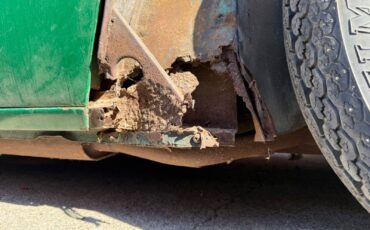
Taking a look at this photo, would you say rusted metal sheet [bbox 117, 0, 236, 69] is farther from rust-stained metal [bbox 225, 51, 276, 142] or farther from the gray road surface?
the gray road surface

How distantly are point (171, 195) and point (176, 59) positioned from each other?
38.5 inches

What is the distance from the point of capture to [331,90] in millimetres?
1606

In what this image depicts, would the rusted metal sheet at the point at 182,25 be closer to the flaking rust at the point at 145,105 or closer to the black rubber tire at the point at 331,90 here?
the flaking rust at the point at 145,105

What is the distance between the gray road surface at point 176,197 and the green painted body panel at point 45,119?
1.61ft

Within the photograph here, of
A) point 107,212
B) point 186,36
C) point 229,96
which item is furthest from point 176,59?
point 107,212

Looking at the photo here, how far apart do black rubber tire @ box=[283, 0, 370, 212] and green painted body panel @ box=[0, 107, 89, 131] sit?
892 millimetres

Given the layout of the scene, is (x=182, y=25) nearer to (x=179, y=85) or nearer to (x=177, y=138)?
(x=179, y=85)

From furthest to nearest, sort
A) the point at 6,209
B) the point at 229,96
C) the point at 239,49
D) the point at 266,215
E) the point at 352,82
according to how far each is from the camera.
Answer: the point at 6,209
the point at 266,215
the point at 229,96
the point at 239,49
the point at 352,82

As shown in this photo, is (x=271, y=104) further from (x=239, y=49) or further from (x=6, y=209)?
(x=6, y=209)

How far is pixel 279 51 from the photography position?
6.54 feet

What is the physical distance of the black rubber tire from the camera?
1.56 metres

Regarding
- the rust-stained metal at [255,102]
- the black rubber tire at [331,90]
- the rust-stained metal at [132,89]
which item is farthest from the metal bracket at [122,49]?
the black rubber tire at [331,90]

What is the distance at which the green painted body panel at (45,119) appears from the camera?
6.88 feet

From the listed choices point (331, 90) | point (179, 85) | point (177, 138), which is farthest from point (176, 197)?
point (331, 90)
